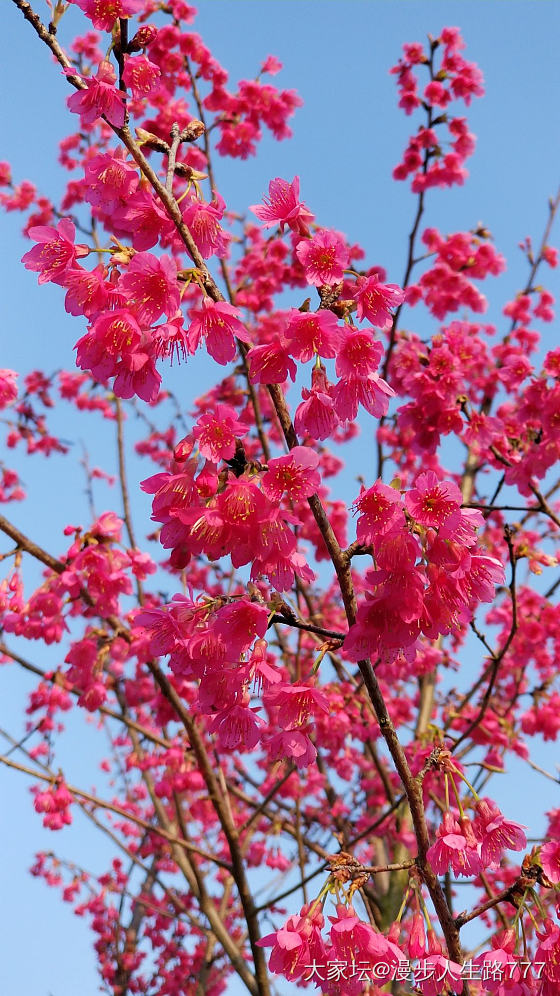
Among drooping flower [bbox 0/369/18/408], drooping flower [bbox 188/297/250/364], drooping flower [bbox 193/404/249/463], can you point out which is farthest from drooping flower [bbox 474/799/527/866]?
drooping flower [bbox 0/369/18/408]

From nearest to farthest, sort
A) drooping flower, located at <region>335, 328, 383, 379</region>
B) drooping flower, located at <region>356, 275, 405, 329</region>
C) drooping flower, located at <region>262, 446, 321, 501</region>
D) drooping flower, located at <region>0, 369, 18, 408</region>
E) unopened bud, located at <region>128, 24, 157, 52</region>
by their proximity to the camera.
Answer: drooping flower, located at <region>262, 446, 321, 501</region> → drooping flower, located at <region>335, 328, 383, 379</region> → drooping flower, located at <region>356, 275, 405, 329</region> → unopened bud, located at <region>128, 24, 157, 52</region> → drooping flower, located at <region>0, 369, 18, 408</region>

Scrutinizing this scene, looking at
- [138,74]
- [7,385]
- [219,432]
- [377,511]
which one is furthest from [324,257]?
[7,385]

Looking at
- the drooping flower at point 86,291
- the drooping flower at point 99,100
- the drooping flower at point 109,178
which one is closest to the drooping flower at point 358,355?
the drooping flower at point 86,291

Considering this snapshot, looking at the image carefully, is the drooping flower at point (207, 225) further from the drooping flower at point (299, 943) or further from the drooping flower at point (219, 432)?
the drooping flower at point (299, 943)

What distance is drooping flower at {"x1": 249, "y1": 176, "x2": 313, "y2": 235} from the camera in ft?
6.20

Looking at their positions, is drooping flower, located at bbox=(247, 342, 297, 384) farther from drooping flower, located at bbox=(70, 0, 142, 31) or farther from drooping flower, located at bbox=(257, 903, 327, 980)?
drooping flower, located at bbox=(257, 903, 327, 980)

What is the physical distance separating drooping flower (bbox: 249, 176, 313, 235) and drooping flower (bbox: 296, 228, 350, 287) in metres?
0.13

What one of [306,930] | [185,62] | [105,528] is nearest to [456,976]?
[306,930]

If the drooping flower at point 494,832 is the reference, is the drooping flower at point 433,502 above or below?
above

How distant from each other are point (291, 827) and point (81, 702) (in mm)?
2182

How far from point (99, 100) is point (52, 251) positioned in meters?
0.40

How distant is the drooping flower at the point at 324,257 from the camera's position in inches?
70.3

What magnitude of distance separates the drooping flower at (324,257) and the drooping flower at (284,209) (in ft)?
0.44

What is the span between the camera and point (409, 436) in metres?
6.34
